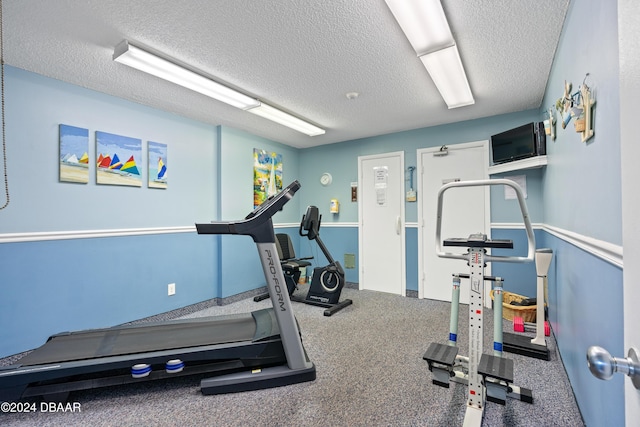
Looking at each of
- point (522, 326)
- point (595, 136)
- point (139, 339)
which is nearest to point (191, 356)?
point (139, 339)

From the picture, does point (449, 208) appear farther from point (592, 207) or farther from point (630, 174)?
point (630, 174)

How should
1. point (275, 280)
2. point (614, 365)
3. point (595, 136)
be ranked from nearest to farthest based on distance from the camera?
point (614, 365), point (595, 136), point (275, 280)

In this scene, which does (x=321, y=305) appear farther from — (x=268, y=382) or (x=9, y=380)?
(x=9, y=380)

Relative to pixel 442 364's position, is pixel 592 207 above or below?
above

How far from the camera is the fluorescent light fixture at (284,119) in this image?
327cm

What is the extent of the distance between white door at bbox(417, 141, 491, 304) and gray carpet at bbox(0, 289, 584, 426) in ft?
4.80

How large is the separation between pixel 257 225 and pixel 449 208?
291 cm

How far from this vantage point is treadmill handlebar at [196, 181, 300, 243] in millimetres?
1964

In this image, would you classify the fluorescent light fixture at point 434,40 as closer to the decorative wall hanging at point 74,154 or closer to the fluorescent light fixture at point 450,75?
the fluorescent light fixture at point 450,75

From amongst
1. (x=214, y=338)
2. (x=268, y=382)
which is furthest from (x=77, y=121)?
(x=268, y=382)

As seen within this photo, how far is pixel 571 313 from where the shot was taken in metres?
1.82

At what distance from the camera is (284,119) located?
3.61 m
